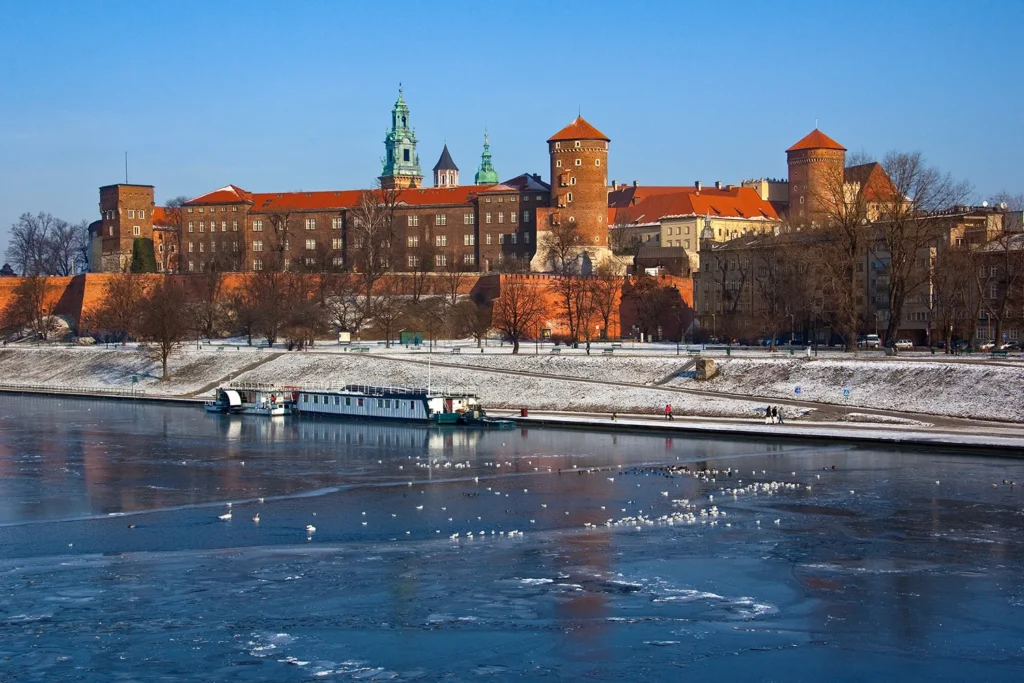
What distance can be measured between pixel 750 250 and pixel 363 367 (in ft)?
74.4

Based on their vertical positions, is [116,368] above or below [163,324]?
below

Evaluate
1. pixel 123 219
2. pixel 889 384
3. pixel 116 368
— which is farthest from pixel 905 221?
pixel 123 219

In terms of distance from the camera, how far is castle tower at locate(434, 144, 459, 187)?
536 ft

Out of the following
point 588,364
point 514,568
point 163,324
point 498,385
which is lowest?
point 514,568

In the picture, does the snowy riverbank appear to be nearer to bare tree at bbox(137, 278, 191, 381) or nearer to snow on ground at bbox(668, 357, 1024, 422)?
snow on ground at bbox(668, 357, 1024, 422)

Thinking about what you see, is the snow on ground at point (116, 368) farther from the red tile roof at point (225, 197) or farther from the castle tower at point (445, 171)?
the castle tower at point (445, 171)

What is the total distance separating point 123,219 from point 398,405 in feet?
182

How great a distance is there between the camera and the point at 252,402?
46.8 metres

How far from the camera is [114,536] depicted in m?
20.8

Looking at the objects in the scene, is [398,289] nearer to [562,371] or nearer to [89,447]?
[562,371]

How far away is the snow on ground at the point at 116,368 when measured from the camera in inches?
2190

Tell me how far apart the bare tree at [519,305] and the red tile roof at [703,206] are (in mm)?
28179

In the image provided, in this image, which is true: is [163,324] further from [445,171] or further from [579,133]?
[445,171]

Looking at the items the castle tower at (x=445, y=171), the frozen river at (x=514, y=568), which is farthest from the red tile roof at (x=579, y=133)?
the castle tower at (x=445, y=171)
